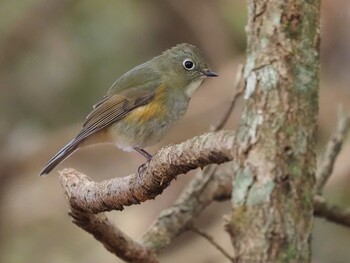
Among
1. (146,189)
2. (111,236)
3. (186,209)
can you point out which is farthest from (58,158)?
(146,189)

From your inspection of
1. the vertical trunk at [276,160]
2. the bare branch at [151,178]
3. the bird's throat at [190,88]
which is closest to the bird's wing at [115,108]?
the bird's throat at [190,88]

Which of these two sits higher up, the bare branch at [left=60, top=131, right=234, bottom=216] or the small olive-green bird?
the bare branch at [left=60, top=131, right=234, bottom=216]

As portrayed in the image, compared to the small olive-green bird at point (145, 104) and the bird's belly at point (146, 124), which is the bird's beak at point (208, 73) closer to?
the small olive-green bird at point (145, 104)

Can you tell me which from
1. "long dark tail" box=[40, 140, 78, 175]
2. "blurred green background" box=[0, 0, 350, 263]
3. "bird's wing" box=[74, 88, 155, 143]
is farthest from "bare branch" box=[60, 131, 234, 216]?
"blurred green background" box=[0, 0, 350, 263]

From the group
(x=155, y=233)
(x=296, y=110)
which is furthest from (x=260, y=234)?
(x=155, y=233)

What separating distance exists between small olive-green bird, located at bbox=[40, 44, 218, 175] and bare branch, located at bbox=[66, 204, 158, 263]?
2.27ft

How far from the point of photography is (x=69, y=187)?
10.0 ft

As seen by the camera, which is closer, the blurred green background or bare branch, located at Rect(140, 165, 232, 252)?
bare branch, located at Rect(140, 165, 232, 252)

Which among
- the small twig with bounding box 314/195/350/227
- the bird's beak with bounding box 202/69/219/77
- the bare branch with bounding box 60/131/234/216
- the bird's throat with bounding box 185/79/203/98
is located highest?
the bare branch with bounding box 60/131/234/216

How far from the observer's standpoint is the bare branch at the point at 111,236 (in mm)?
3105

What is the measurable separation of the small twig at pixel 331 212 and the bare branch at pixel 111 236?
692 millimetres

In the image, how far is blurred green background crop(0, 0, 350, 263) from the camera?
5987mm

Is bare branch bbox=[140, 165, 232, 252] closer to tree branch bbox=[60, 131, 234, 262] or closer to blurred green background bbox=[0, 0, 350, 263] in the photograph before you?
tree branch bbox=[60, 131, 234, 262]

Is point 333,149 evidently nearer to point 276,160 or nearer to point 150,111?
point 150,111
